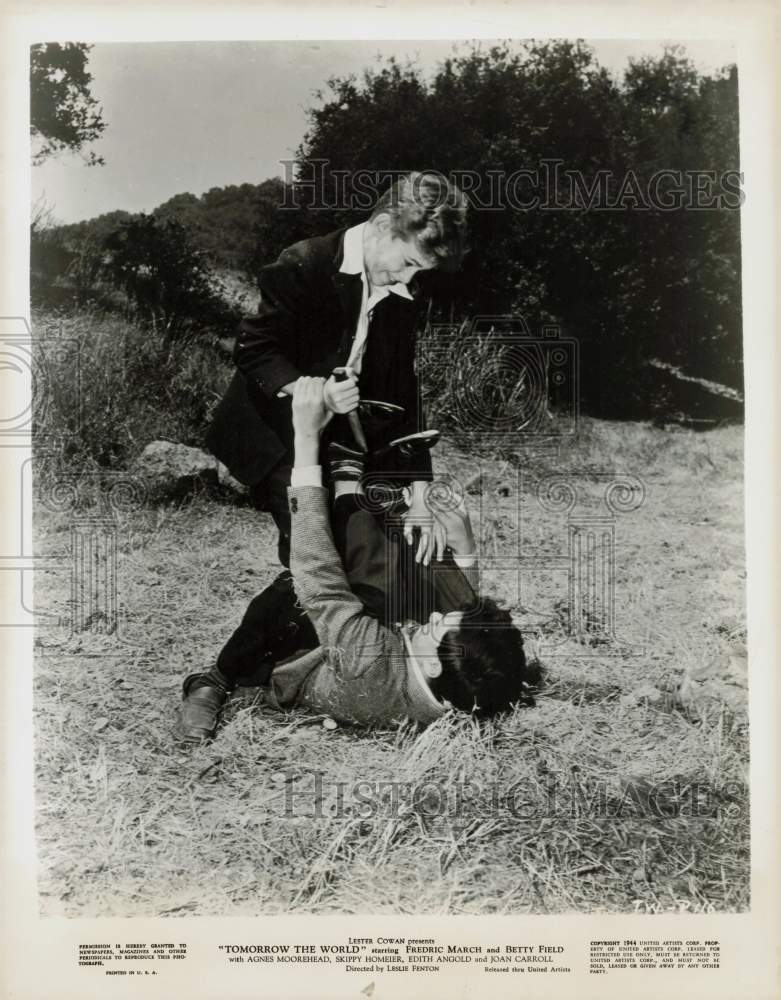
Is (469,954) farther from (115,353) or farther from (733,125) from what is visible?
(733,125)

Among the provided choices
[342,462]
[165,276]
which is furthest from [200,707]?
[165,276]

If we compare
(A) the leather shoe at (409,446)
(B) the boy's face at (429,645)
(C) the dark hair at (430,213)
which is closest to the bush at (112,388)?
(A) the leather shoe at (409,446)

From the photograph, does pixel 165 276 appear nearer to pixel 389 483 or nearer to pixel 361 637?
pixel 389 483

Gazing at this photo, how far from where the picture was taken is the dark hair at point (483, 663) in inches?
105

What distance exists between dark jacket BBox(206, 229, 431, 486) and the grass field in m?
0.24

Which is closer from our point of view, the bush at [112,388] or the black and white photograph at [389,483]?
the black and white photograph at [389,483]

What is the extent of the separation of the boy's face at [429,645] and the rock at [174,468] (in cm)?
84

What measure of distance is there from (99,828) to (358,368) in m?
1.62

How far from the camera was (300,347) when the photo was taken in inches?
106

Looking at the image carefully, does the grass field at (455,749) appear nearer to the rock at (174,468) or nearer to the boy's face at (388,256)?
the rock at (174,468)

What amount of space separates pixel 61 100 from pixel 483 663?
7.23ft

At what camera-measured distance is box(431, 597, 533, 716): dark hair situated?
266 cm

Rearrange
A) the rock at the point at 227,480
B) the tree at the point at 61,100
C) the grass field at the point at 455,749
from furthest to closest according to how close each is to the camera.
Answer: the rock at the point at 227,480
the tree at the point at 61,100
the grass field at the point at 455,749

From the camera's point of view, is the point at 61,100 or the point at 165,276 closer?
the point at 61,100
